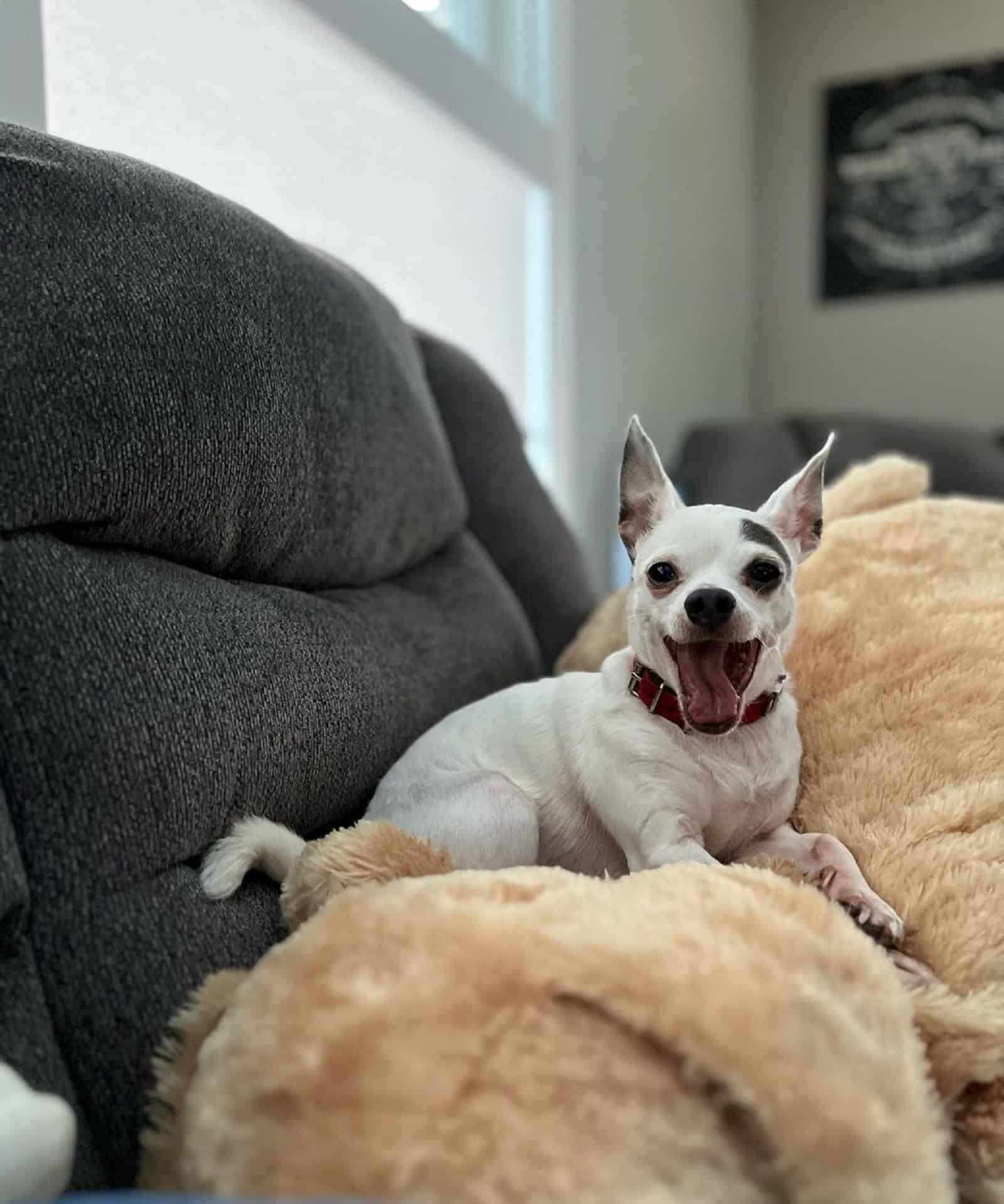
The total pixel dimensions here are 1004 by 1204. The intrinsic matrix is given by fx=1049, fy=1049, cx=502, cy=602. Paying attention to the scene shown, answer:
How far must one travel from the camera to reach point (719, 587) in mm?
895

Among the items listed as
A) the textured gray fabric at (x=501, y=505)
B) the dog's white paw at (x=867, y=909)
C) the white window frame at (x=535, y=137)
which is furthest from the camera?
the white window frame at (x=535, y=137)

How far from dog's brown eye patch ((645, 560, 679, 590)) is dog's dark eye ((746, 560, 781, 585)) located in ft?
0.22

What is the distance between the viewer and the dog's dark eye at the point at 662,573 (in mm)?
959

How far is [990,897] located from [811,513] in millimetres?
385

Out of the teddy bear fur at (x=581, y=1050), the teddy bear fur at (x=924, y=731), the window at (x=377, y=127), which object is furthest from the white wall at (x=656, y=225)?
the teddy bear fur at (x=581, y=1050)

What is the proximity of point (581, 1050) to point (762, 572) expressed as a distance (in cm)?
50

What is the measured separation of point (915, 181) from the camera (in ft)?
12.7

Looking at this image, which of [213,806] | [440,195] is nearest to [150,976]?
[213,806]

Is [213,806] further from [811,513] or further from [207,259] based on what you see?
[811,513]

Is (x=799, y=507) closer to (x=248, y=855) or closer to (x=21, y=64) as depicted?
(x=248, y=855)

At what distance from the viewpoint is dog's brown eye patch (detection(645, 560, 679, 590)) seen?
3.15 feet

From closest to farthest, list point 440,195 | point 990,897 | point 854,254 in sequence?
point 990,897, point 440,195, point 854,254

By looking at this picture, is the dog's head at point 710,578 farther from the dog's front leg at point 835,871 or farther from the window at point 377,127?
the window at point 377,127

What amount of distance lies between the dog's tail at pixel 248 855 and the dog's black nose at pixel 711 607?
0.38 m
